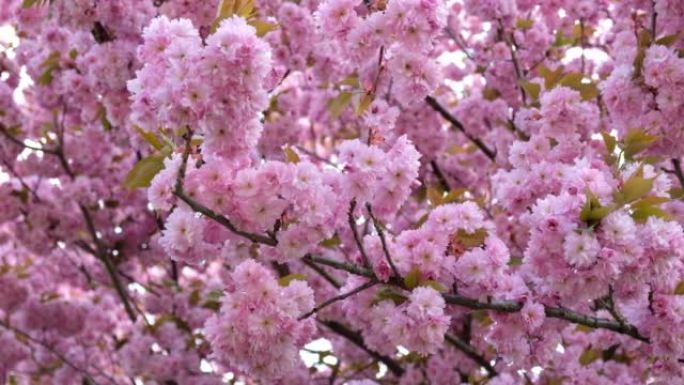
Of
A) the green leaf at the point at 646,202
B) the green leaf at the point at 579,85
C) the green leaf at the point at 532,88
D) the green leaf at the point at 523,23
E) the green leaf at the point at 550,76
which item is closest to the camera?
the green leaf at the point at 646,202

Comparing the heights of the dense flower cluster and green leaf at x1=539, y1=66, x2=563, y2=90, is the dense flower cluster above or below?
below

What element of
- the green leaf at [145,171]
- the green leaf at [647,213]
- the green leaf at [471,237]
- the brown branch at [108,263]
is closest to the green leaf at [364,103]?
the green leaf at [471,237]

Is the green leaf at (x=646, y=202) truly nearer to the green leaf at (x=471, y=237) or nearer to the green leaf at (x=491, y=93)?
the green leaf at (x=471, y=237)

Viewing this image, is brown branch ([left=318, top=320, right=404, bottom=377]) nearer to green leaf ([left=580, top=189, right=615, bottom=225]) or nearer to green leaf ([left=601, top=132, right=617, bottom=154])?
green leaf ([left=601, top=132, right=617, bottom=154])

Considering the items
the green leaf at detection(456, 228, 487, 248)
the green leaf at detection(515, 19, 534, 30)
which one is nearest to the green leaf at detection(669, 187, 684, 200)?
the green leaf at detection(456, 228, 487, 248)

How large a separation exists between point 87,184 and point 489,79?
3013 mm

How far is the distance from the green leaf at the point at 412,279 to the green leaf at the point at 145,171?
917 millimetres

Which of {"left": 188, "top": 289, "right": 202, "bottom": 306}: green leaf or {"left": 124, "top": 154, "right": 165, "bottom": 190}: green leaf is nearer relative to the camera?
{"left": 124, "top": 154, "right": 165, "bottom": 190}: green leaf

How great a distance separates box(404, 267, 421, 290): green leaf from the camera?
116 inches

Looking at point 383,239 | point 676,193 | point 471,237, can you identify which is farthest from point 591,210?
point 676,193

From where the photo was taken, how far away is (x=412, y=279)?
2.96 m

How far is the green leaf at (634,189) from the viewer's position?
2725mm

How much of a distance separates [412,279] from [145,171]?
0.98m

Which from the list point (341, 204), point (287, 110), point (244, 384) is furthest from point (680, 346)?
point (244, 384)
